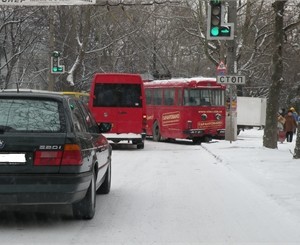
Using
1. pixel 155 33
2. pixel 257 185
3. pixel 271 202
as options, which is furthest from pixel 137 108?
pixel 155 33

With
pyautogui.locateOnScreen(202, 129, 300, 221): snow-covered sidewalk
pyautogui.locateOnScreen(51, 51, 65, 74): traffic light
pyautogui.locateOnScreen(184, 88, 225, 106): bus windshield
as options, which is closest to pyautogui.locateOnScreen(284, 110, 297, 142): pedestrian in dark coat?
pyautogui.locateOnScreen(184, 88, 225, 106): bus windshield

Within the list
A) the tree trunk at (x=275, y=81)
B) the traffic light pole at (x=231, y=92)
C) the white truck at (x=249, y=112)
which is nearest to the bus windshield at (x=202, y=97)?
the traffic light pole at (x=231, y=92)

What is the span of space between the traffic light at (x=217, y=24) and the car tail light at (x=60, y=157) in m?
11.4

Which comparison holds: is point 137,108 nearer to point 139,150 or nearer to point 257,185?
point 139,150

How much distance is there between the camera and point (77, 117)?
7438 millimetres

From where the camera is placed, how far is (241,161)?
14773 mm

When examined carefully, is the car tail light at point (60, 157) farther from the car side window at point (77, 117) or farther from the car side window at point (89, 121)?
the car side window at point (89, 121)

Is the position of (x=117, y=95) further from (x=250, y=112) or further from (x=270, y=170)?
(x=250, y=112)

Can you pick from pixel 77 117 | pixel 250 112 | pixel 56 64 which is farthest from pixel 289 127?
pixel 77 117

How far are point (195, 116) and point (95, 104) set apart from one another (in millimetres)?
5862

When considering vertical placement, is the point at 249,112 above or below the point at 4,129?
below

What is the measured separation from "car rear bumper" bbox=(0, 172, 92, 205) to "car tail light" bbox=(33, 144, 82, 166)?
0.14m

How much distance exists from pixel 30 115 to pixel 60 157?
662 millimetres

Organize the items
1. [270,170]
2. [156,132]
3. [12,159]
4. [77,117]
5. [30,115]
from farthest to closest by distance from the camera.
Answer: [156,132] < [270,170] < [77,117] < [30,115] < [12,159]
